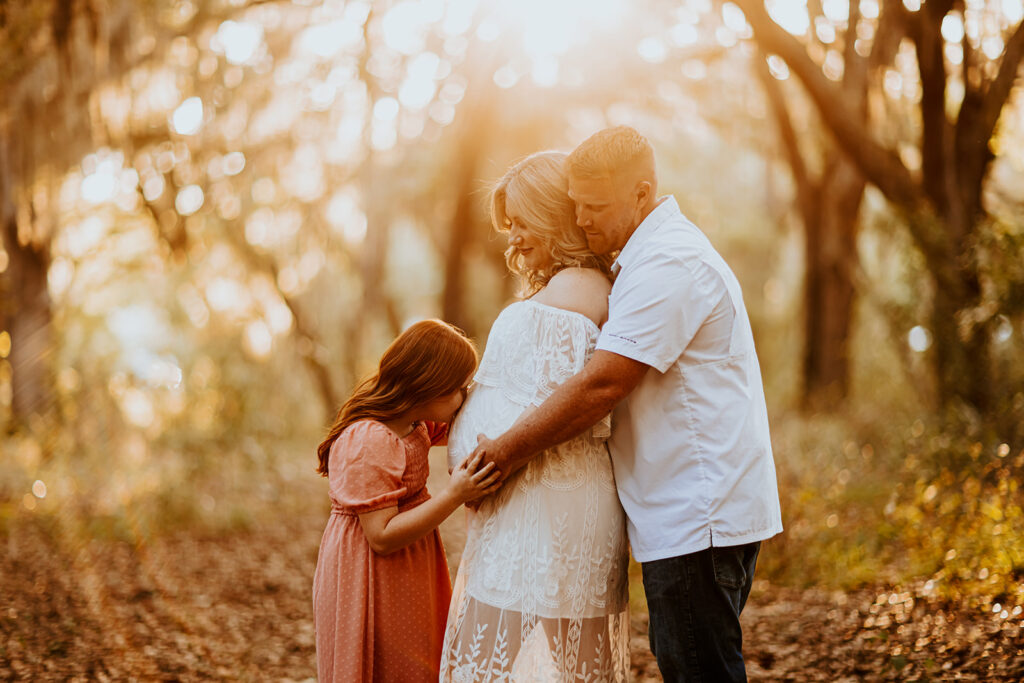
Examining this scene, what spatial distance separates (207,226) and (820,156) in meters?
8.31

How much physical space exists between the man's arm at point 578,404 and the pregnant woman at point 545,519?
102 millimetres

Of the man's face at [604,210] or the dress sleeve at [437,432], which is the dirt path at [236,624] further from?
the man's face at [604,210]

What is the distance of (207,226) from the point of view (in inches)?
481

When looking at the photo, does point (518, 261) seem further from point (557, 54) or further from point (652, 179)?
point (557, 54)

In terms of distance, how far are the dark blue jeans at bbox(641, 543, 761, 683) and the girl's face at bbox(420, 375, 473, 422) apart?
77cm

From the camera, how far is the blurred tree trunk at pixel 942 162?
6.54 m

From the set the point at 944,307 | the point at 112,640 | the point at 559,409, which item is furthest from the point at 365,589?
the point at 944,307

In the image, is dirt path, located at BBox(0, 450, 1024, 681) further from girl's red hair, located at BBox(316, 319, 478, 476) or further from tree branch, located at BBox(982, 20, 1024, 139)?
tree branch, located at BBox(982, 20, 1024, 139)

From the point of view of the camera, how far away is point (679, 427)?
2518mm

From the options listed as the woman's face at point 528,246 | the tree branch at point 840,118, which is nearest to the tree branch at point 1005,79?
the tree branch at point 840,118

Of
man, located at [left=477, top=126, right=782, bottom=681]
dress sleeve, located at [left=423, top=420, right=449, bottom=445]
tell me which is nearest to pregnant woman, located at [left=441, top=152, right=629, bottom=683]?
man, located at [left=477, top=126, right=782, bottom=681]

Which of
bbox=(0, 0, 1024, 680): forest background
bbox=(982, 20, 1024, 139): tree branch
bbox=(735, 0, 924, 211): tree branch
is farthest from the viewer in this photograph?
bbox=(735, 0, 924, 211): tree branch

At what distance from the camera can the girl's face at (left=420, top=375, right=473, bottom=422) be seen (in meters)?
2.79

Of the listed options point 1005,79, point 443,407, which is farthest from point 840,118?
point 443,407
